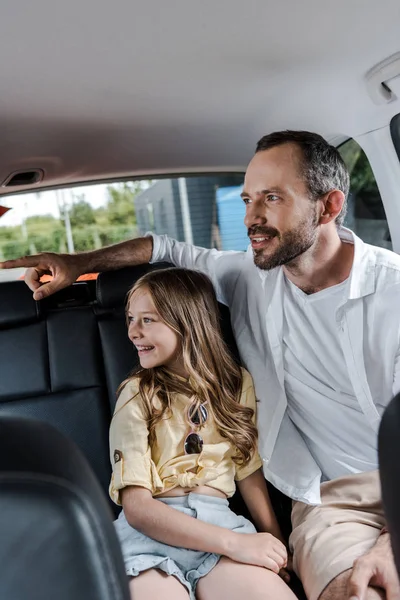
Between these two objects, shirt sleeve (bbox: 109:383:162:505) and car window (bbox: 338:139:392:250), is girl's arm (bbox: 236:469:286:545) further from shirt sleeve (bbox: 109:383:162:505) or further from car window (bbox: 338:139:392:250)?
car window (bbox: 338:139:392:250)

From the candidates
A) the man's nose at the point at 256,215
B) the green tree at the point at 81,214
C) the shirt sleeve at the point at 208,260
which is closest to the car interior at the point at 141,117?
the shirt sleeve at the point at 208,260

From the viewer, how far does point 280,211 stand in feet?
6.30

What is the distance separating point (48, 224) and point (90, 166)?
1.91 meters

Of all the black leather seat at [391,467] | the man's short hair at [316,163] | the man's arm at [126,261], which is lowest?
the black leather seat at [391,467]

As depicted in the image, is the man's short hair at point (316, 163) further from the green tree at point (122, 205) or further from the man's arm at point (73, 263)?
the green tree at point (122, 205)

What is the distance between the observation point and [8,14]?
1.50 meters

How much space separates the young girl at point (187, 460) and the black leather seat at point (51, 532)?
75cm

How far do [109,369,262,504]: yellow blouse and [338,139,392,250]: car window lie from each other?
108 cm

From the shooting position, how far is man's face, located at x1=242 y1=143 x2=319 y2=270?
190 cm

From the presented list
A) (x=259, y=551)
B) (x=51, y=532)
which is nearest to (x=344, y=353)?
(x=259, y=551)

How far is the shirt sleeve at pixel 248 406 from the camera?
6.05 ft

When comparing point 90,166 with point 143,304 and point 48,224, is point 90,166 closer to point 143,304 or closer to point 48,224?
point 143,304

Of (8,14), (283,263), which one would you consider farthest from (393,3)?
(8,14)

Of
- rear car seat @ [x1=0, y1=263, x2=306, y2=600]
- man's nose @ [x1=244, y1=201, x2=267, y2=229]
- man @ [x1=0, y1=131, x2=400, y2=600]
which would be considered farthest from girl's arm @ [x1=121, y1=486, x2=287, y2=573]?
man's nose @ [x1=244, y1=201, x2=267, y2=229]
